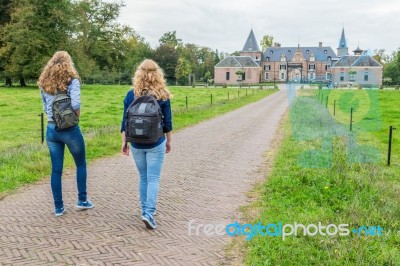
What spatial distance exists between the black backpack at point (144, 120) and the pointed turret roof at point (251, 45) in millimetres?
91277

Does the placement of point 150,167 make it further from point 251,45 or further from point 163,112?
point 251,45

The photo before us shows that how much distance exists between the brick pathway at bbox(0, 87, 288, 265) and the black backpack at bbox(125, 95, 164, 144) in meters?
1.20

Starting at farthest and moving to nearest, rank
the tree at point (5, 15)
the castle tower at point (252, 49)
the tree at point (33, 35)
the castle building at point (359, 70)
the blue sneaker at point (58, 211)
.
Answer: the castle tower at point (252, 49)
the castle building at point (359, 70)
the tree at point (5, 15)
the tree at point (33, 35)
the blue sneaker at point (58, 211)

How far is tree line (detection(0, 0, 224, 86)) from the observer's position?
1630 inches

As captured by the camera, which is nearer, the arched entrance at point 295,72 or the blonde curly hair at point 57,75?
the blonde curly hair at point 57,75

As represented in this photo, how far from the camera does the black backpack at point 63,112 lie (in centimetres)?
506

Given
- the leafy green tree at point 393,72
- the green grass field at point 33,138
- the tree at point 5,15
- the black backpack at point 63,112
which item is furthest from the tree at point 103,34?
the black backpack at point 63,112

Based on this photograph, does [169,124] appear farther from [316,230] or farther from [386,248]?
[386,248]

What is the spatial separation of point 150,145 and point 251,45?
92086 mm

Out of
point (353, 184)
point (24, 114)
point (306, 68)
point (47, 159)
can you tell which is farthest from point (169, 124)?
point (306, 68)

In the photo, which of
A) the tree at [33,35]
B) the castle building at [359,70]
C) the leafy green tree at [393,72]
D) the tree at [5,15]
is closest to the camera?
the tree at [33,35]

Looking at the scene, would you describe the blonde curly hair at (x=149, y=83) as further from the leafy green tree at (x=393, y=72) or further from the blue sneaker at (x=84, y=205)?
the leafy green tree at (x=393, y=72)

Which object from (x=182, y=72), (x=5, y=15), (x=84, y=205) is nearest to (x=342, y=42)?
(x=182, y=72)

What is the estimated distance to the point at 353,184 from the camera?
22.5ft
